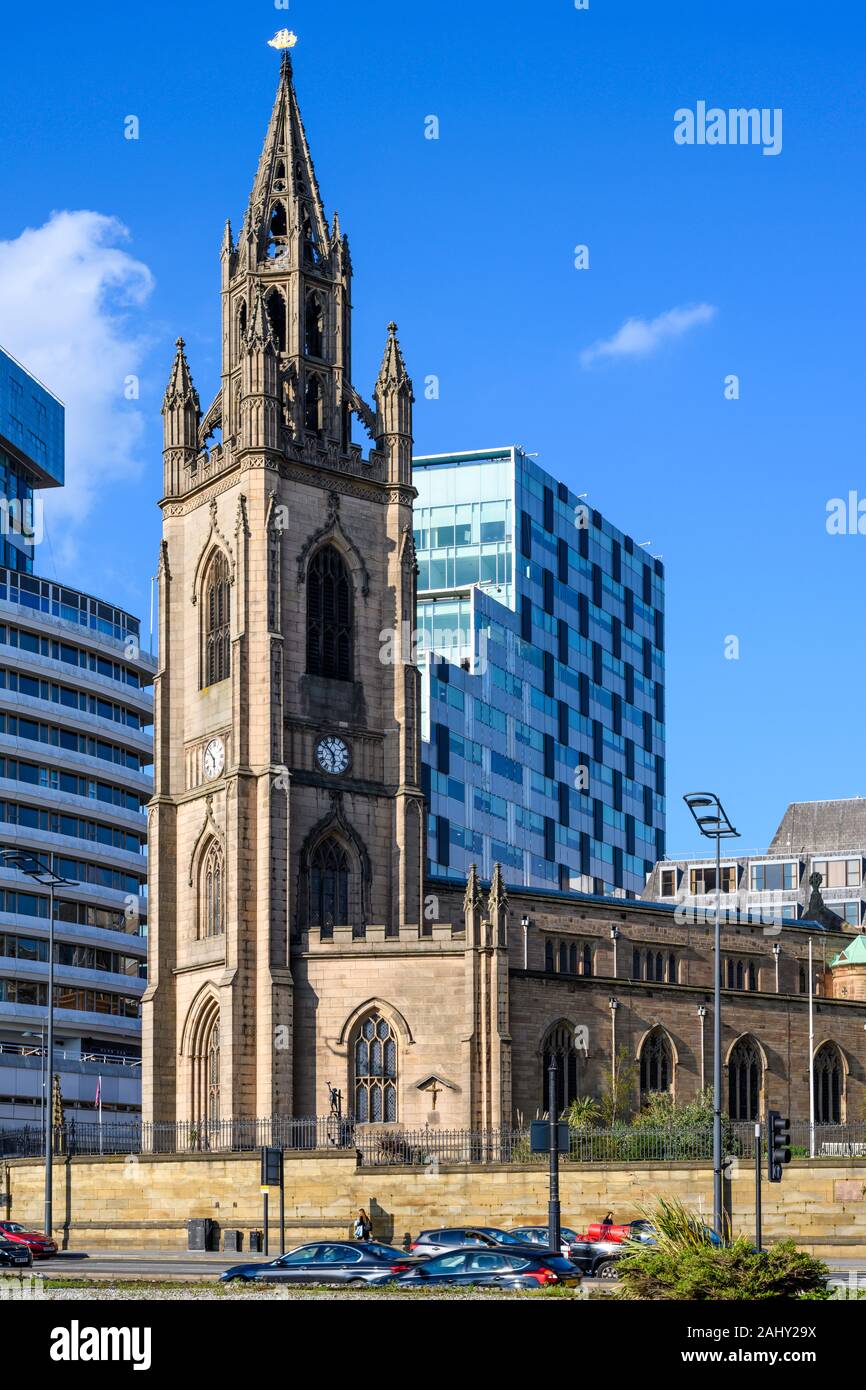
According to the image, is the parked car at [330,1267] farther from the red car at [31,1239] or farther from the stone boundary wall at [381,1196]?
the stone boundary wall at [381,1196]

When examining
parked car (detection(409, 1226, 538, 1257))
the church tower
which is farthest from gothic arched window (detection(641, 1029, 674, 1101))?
parked car (detection(409, 1226, 538, 1257))

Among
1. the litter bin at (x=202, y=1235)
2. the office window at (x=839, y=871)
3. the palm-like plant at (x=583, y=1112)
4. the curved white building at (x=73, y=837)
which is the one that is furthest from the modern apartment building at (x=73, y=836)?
the litter bin at (x=202, y=1235)

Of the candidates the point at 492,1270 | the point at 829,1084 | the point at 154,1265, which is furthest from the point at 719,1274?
the point at 829,1084

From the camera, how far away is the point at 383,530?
78.6 m

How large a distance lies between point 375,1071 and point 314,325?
2943 centimetres

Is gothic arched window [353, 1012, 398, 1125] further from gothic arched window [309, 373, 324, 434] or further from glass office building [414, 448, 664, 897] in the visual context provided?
glass office building [414, 448, 664, 897]

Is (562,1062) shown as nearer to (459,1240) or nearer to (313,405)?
(313,405)

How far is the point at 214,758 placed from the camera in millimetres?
74938

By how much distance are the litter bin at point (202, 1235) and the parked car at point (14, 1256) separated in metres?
8.66

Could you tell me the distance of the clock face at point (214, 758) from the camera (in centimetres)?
7450
